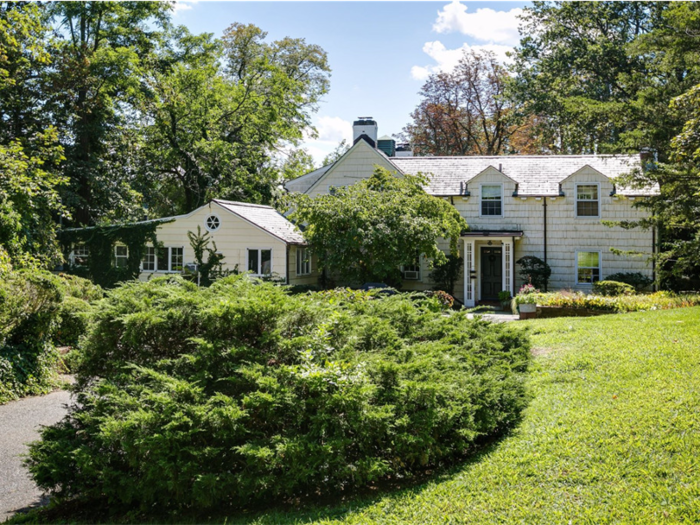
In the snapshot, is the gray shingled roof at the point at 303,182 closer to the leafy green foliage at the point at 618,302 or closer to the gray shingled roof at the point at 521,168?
the gray shingled roof at the point at 521,168

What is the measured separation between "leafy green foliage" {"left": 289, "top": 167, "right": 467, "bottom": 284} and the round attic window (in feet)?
10.4

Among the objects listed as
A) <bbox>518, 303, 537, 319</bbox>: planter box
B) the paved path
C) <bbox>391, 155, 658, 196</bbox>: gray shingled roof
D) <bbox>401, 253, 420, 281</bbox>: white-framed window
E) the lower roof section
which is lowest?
the paved path

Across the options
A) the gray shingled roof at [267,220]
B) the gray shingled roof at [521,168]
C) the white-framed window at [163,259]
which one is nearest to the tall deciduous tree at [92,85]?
the white-framed window at [163,259]

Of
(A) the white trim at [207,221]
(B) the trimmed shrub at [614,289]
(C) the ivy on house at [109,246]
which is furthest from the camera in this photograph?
(C) the ivy on house at [109,246]

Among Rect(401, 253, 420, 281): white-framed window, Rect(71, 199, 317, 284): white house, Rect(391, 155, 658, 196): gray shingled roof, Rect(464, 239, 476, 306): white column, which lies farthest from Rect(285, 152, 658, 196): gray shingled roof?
Rect(71, 199, 317, 284): white house

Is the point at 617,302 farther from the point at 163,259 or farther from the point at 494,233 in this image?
the point at 163,259

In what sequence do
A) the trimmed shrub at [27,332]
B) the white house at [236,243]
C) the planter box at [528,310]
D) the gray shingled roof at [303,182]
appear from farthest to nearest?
the gray shingled roof at [303,182] → the white house at [236,243] → the planter box at [528,310] → the trimmed shrub at [27,332]

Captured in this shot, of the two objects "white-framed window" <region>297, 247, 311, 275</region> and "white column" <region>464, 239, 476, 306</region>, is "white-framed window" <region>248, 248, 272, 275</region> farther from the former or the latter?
"white column" <region>464, 239, 476, 306</region>

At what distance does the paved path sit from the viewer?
5.41 meters

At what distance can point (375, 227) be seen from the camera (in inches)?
739

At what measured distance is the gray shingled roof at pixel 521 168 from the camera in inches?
903

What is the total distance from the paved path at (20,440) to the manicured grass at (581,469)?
1.95m

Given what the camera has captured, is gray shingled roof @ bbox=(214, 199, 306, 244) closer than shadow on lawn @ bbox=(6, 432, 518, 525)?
No

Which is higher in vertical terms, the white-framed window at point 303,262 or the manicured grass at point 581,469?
the white-framed window at point 303,262
